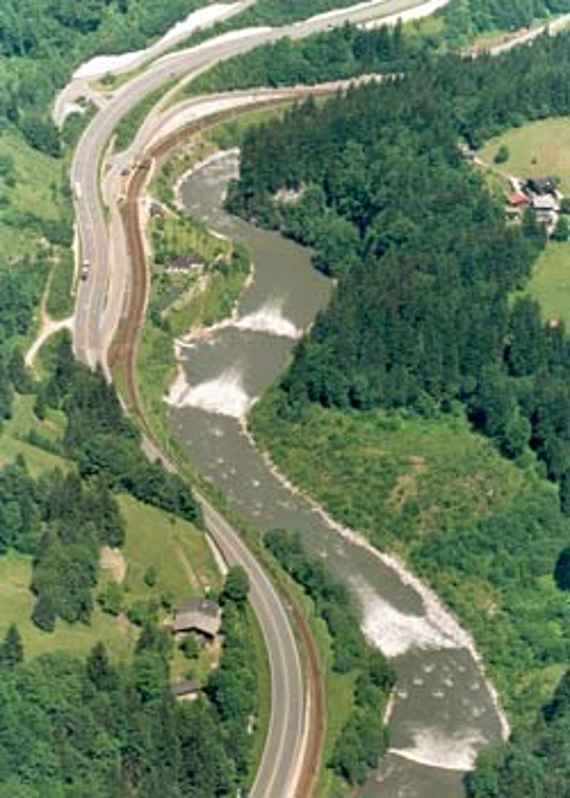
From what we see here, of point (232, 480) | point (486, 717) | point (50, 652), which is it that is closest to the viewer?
point (50, 652)

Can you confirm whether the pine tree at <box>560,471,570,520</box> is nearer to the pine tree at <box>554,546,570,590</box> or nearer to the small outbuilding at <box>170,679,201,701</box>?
the pine tree at <box>554,546,570,590</box>

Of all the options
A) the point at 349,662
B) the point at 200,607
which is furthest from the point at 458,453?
the point at 200,607

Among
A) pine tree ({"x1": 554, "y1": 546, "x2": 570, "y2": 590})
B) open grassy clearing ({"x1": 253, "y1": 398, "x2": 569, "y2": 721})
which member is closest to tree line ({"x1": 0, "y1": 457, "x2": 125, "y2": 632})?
open grassy clearing ({"x1": 253, "y1": 398, "x2": 569, "y2": 721})

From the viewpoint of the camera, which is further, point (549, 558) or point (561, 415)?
point (561, 415)

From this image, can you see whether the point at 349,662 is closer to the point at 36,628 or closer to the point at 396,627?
the point at 396,627

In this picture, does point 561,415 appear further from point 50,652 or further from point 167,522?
point 50,652

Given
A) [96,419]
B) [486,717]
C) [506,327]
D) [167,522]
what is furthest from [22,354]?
[486,717]
